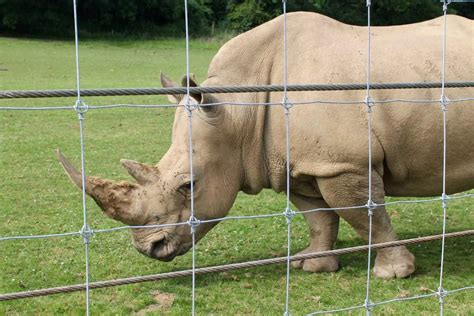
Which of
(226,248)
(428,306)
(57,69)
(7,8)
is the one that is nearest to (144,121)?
(226,248)

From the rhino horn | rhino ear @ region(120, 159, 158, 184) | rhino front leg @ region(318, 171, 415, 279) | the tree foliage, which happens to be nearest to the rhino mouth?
the rhino horn

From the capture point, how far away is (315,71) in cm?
474

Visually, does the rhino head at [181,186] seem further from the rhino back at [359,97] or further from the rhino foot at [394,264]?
the rhino foot at [394,264]

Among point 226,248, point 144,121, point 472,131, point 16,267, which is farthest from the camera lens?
point 144,121

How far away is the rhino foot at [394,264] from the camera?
16.4ft

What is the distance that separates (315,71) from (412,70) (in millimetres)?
628

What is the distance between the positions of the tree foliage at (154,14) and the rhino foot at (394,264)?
2506 centimetres

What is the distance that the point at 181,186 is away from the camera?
4668 mm

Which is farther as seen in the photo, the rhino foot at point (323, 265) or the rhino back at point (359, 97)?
the rhino foot at point (323, 265)

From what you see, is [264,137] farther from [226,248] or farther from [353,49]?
[226,248]

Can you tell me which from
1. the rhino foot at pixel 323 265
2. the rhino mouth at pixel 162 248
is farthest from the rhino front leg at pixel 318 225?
the rhino mouth at pixel 162 248

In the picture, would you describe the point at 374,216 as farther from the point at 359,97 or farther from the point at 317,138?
the point at 359,97

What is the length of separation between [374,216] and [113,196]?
5.72 feet

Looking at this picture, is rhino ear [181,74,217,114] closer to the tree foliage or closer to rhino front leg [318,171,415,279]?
rhino front leg [318,171,415,279]
